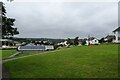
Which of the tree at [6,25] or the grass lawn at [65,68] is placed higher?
the tree at [6,25]

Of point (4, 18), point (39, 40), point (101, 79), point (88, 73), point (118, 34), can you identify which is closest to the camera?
point (101, 79)

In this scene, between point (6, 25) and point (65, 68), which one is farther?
point (6, 25)

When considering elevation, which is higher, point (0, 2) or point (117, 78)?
point (0, 2)

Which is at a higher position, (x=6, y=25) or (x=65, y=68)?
(x=6, y=25)

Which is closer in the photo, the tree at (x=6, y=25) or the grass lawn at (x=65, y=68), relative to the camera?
the grass lawn at (x=65, y=68)

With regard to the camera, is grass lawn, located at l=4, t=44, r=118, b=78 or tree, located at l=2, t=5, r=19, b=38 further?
tree, located at l=2, t=5, r=19, b=38

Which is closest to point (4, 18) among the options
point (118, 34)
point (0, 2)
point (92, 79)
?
point (0, 2)

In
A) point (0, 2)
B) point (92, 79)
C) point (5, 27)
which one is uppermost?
point (0, 2)

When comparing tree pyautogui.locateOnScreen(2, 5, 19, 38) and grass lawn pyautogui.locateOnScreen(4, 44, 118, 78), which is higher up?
tree pyautogui.locateOnScreen(2, 5, 19, 38)

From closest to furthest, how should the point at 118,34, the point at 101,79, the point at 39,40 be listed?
1. the point at 101,79
2. the point at 118,34
3. the point at 39,40

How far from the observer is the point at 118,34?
78062 mm

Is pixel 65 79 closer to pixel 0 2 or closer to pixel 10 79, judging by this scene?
pixel 10 79

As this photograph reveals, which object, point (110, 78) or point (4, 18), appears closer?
point (110, 78)

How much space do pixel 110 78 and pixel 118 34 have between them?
6658cm
